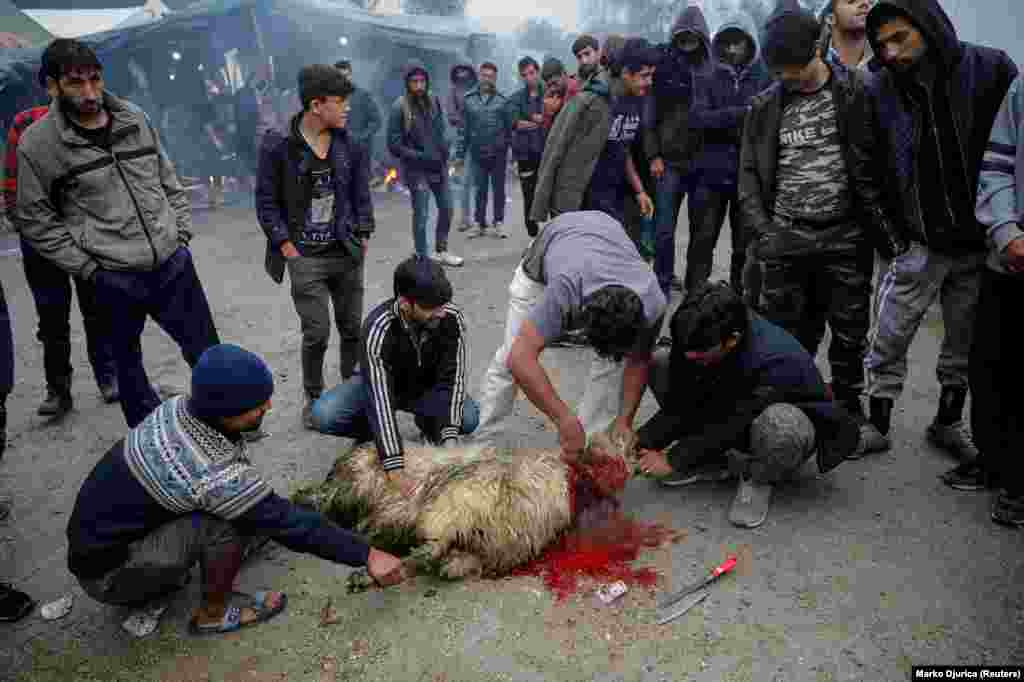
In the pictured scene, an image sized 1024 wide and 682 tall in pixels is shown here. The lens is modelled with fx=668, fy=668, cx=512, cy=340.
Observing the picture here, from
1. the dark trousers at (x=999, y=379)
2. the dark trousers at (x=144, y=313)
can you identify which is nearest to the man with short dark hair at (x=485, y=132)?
the dark trousers at (x=144, y=313)

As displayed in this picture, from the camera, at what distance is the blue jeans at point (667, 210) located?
5859 millimetres

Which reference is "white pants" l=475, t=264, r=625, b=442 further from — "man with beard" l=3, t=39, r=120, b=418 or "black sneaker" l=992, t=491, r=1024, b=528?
"man with beard" l=3, t=39, r=120, b=418

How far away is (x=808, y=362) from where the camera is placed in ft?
Answer: 11.2

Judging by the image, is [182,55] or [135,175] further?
[182,55]

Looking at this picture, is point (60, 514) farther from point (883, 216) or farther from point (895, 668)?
point (883, 216)

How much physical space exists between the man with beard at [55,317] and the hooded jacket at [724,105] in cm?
462

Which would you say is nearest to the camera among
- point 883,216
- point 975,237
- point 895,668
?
point 895,668

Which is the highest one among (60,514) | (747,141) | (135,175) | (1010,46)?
(1010,46)

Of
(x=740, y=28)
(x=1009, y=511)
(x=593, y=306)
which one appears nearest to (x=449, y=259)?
(x=740, y=28)

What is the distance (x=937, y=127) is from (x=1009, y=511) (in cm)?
192

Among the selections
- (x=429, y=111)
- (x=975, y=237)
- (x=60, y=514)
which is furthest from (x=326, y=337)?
(x=429, y=111)

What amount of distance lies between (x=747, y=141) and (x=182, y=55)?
15.5m

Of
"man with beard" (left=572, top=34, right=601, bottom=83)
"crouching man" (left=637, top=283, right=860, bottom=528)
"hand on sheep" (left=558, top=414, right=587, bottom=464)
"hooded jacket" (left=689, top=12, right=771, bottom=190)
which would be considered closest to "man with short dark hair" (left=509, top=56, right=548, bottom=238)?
"man with beard" (left=572, top=34, right=601, bottom=83)

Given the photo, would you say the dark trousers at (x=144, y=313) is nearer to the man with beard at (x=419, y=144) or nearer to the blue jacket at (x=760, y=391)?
the blue jacket at (x=760, y=391)
